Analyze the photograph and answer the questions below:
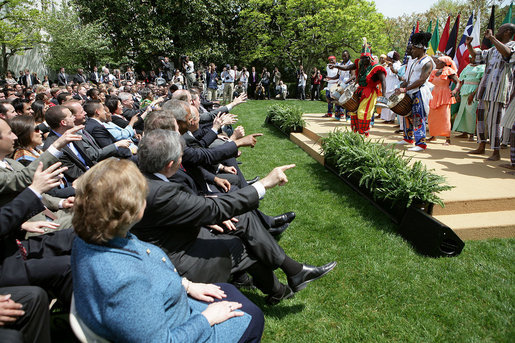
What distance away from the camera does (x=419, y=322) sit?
268 cm

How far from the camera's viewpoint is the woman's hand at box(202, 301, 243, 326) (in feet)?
5.84

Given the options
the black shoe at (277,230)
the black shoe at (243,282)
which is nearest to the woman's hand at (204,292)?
the black shoe at (243,282)

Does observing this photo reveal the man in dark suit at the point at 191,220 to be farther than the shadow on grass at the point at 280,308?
No

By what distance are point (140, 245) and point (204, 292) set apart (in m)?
0.60

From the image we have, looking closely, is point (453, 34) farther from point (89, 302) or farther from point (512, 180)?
point (89, 302)

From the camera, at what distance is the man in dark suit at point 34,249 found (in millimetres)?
2178

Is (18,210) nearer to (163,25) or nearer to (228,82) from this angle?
(228,82)

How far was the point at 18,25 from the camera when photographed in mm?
22469

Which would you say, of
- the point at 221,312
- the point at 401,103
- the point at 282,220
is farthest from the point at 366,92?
the point at 221,312

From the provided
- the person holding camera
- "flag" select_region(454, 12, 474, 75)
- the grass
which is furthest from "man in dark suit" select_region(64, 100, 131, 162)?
the person holding camera

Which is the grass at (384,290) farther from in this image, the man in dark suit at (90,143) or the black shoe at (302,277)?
the man in dark suit at (90,143)

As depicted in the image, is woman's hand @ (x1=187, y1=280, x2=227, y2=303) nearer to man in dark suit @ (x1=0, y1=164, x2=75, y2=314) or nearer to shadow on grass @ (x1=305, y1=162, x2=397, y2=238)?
man in dark suit @ (x1=0, y1=164, x2=75, y2=314)

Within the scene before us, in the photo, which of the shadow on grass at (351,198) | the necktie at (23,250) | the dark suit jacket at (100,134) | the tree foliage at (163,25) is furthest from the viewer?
the tree foliage at (163,25)

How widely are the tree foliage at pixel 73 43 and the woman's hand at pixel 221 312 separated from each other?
83.5 feet
